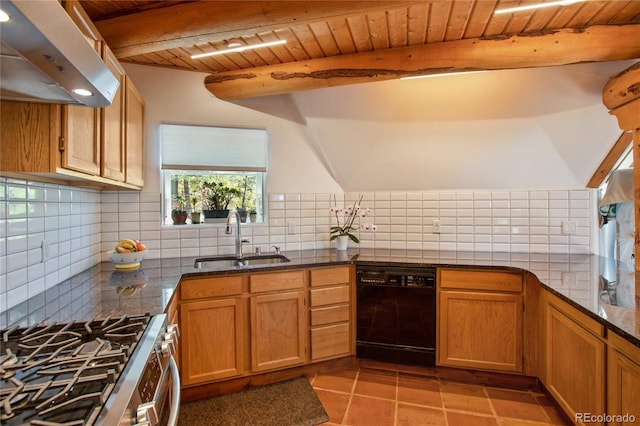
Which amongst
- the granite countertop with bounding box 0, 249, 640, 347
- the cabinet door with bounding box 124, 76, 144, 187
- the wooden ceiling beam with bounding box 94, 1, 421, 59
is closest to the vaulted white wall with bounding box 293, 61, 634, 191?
the granite countertop with bounding box 0, 249, 640, 347

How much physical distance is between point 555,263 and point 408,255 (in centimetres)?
106

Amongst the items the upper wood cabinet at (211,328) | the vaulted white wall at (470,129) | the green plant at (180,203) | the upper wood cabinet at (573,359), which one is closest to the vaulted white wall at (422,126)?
the vaulted white wall at (470,129)

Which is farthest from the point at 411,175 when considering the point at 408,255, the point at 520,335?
the point at 520,335

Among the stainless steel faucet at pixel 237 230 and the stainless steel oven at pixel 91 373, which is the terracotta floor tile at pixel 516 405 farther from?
the stainless steel faucet at pixel 237 230

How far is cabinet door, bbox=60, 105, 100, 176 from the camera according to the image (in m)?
1.25

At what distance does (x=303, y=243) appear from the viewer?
299 centimetres

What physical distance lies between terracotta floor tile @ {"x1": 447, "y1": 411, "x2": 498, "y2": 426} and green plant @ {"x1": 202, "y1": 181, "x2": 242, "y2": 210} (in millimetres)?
2302

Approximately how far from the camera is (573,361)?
166 centimetres

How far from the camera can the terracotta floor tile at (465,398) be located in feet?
6.70

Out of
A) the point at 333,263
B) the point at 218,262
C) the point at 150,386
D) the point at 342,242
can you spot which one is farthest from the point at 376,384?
the point at 150,386

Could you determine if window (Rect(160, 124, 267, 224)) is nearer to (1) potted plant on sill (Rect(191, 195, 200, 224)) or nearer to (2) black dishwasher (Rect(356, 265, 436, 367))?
(1) potted plant on sill (Rect(191, 195, 200, 224))

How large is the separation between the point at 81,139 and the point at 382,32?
1.75 m

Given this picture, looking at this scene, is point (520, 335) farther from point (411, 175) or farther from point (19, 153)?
point (19, 153)

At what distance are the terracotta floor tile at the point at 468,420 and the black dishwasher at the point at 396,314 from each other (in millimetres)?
428
